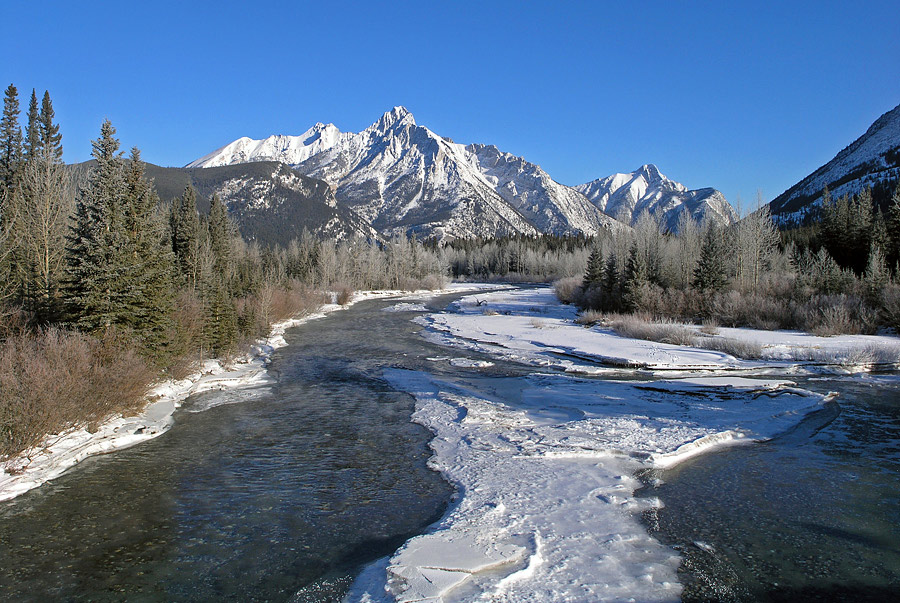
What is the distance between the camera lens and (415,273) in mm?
115562

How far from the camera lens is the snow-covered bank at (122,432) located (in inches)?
437

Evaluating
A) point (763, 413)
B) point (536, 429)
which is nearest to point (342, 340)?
point (536, 429)

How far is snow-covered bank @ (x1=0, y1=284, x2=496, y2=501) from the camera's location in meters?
11.1

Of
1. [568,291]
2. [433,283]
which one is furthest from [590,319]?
[433,283]

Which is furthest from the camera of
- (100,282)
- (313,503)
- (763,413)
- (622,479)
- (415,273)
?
(415,273)

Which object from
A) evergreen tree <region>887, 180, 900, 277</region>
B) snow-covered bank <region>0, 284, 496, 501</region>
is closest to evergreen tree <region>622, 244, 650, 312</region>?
evergreen tree <region>887, 180, 900, 277</region>

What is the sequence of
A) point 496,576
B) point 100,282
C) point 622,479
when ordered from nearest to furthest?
1. point 496,576
2. point 622,479
3. point 100,282

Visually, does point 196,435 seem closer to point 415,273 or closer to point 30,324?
point 30,324

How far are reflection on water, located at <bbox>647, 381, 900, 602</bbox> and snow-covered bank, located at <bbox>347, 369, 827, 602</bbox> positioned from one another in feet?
1.89

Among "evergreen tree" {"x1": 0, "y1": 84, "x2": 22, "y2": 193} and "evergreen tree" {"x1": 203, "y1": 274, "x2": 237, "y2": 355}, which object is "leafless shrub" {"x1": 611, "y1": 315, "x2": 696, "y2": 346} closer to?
"evergreen tree" {"x1": 203, "y1": 274, "x2": 237, "y2": 355}

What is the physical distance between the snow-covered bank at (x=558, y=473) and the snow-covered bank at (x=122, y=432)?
24.2 ft

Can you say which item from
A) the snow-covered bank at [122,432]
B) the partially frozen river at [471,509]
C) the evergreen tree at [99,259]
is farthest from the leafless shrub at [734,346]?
the evergreen tree at [99,259]

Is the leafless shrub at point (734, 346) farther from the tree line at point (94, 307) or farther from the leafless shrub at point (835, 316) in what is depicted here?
the tree line at point (94, 307)

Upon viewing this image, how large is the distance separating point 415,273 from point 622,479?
10575 cm
